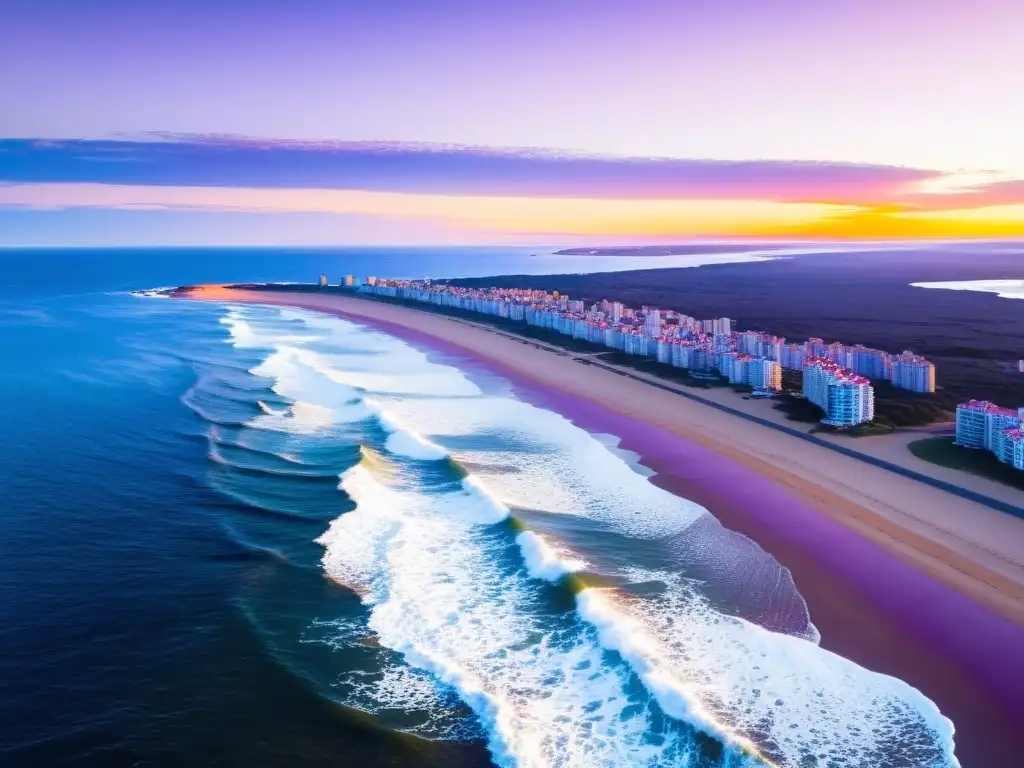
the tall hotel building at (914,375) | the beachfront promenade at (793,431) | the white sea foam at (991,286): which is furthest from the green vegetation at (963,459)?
the white sea foam at (991,286)

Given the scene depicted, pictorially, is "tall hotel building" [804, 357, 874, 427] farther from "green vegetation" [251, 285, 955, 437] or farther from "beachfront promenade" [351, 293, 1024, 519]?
"beachfront promenade" [351, 293, 1024, 519]

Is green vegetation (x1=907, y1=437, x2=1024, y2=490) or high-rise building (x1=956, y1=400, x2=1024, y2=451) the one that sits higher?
high-rise building (x1=956, y1=400, x2=1024, y2=451)

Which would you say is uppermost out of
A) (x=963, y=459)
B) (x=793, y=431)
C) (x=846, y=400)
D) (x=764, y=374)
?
(x=846, y=400)

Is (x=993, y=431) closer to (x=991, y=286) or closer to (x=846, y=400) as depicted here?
(x=846, y=400)

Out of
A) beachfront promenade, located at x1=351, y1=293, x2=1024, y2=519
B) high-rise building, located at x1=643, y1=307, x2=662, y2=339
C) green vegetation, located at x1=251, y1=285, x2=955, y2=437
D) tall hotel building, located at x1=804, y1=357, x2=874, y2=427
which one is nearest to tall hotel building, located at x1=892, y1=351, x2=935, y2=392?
green vegetation, located at x1=251, y1=285, x2=955, y2=437

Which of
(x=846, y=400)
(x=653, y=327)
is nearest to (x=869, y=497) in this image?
(x=846, y=400)

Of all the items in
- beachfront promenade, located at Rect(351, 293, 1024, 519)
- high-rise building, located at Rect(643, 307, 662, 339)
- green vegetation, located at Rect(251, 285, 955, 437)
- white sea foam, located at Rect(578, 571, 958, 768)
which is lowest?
white sea foam, located at Rect(578, 571, 958, 768)
